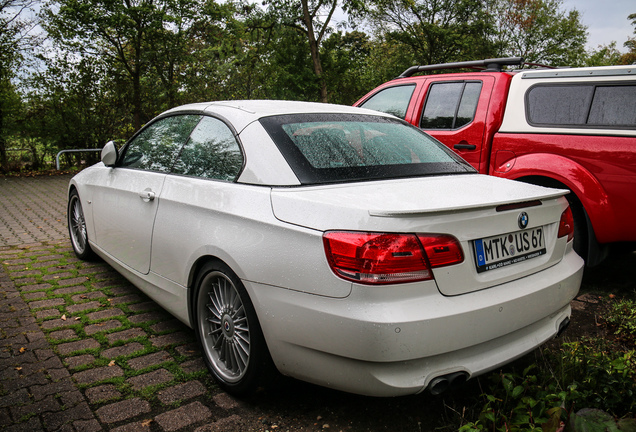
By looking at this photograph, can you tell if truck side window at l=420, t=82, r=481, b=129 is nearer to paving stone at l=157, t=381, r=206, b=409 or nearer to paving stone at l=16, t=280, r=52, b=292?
paving stone at l=157, t=381, r=206, b=409

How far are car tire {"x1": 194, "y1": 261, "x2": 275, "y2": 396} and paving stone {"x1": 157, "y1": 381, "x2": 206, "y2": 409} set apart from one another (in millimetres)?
119

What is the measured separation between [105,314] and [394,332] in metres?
2.79

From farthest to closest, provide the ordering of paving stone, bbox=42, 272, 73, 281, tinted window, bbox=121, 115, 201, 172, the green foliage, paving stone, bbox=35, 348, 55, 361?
paving stone, bbox=42, 272, 73, 281 < tinted window, bbox=121, 115, 201, 172 < paving stone, bbox=35, 348, 55, 361 < the green foliage

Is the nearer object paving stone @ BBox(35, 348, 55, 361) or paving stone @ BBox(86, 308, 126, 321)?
paving stone @ BBox(35, 348, 55, 361)

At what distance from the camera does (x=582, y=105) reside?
4.38 m

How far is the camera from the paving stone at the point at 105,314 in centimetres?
382

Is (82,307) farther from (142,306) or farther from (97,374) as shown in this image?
(97,374)

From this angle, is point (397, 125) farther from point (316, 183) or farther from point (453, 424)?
point (453, 424)

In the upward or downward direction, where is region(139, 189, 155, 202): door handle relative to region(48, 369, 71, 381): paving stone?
upward

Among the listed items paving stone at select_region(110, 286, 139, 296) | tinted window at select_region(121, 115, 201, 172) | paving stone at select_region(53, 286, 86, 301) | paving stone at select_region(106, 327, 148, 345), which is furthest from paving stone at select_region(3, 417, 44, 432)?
paving stone at select_region(53, 286, 86, 301)

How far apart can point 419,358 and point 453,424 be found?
1.88 ft

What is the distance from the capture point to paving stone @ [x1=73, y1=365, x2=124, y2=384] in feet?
9.38

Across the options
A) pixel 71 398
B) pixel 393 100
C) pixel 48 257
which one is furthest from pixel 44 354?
pixel 393 100

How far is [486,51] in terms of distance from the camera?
27.3m
